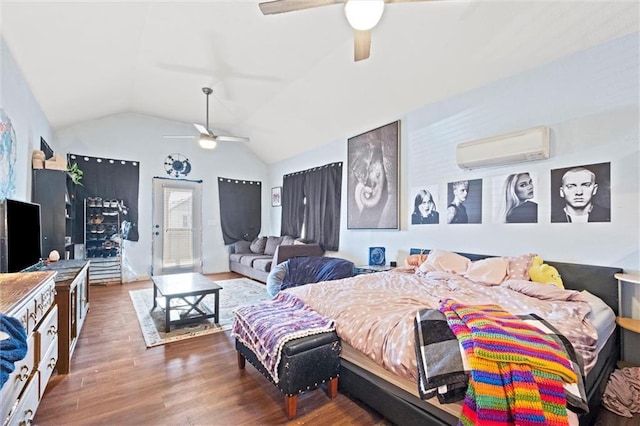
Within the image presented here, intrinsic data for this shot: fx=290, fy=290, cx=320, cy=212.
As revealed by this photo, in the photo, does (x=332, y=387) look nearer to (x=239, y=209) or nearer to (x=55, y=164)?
(x=55, y=164)

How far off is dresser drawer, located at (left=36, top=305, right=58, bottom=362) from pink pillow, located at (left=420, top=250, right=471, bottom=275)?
331cm

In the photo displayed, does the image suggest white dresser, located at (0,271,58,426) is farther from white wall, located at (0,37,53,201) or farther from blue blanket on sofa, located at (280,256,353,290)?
blue blanket on sofa, located at (280,256,353,290)

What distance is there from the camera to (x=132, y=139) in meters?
5.74

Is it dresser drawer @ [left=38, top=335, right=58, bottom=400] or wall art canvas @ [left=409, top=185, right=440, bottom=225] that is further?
wall art canvas @ [left=409, top=185, right=440, bottom=225]

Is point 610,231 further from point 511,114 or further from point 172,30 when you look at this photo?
point 172,30

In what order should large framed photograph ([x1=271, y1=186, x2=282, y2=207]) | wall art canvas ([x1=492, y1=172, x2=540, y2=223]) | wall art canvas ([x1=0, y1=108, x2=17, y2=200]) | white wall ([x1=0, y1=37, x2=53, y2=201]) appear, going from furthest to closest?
large framed photograph ([x1=271, y1=186, x2=282, y2=207])
wall art canvas ([x1=492, y1=172, x2=540, y2=223])
white wall ([x1=0, y1=37, x2=53, y2=201])
wall art canvas ([x1=0, y1=108, x2=17, y2=200])

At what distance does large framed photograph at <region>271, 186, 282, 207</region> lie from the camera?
7013mm

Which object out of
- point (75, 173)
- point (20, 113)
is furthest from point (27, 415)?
point (75, 173)

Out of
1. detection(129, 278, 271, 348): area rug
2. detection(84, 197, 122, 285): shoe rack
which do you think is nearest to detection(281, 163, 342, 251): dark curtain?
detection(129, 278, 271, 348): area rug

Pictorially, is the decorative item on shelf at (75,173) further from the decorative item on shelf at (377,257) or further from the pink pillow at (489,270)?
the pink pillow at (489,270)

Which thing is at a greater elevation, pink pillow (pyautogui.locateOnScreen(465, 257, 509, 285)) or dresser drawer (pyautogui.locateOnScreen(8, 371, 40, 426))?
pink pillow (pyautogui.locateOnScreen(465, 257, 509, 285))

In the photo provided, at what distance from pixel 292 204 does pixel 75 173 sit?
3.86 metres

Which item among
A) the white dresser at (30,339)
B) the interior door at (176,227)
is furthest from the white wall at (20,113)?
the interior door at (176,227)

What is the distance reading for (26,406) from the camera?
1487mm
